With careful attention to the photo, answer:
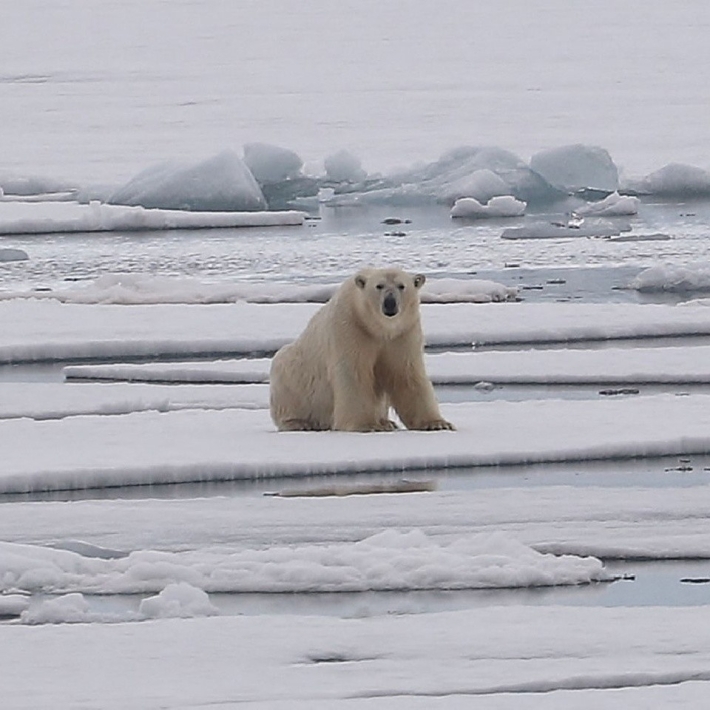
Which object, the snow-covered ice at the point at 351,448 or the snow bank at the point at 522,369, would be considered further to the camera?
the snow bank at the point at 522,369

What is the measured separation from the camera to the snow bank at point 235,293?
895 centimetres

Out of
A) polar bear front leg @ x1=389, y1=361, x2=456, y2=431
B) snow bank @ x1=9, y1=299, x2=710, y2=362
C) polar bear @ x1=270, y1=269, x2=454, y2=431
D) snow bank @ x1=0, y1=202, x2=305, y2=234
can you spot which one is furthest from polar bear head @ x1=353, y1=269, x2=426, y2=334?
snow bank @ x1=0, y1=202, x2=305, y2=234

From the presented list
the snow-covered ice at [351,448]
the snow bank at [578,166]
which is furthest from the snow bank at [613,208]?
the snow bank at [578,166]

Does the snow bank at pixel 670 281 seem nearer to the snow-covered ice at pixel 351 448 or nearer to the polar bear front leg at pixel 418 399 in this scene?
the snow-covered ice at pixel 351 448

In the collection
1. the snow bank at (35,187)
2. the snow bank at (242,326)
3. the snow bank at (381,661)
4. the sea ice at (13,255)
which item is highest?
the snow bank at (35,187)

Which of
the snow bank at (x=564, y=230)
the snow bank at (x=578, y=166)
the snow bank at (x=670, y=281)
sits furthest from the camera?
the snow bank at (x=578, y=166)

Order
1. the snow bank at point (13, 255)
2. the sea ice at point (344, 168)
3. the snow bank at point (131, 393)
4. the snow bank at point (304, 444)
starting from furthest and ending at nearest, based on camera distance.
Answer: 1. the sea ice at point (344, 168)
2. the snow bank at point (13, 255)
3. the snow bank at point (131, 393)
4. the snow bank at point (304, 444)

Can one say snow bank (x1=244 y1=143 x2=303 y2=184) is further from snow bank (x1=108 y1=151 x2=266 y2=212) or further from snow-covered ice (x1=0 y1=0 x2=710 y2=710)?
snow bank (x1=108 y1=151 x2=266 y2=212)

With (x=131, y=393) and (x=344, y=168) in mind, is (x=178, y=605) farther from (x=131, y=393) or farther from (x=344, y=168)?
(x=344, y=168)

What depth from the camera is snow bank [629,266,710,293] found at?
927 centimetres

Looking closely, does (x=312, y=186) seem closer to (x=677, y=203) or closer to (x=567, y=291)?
(x=677, y=203)

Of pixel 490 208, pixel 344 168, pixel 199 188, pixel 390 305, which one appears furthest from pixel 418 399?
pixel 344 168

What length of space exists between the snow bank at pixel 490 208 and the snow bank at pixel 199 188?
4.89ft

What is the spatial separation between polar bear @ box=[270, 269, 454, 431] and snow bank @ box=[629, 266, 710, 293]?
3894mm
